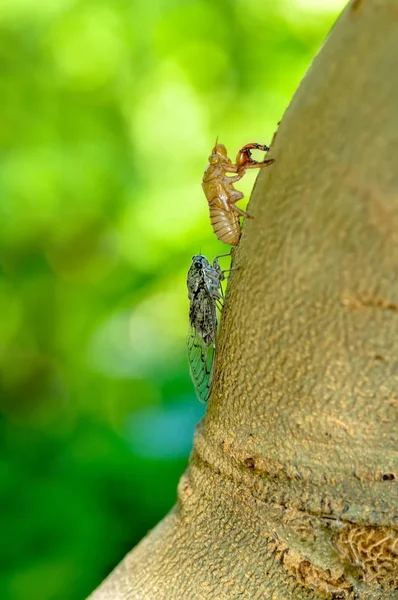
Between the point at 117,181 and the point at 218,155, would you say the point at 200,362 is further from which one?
the point at 117,181

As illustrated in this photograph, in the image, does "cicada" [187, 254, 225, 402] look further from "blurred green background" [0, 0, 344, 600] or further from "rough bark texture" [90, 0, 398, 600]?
"blurred green background" [0, 0, 344, 600]

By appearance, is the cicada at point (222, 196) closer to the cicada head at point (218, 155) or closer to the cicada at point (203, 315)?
the cicada head at point (218, 155)

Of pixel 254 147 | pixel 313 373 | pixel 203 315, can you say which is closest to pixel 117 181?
pixel 203 315

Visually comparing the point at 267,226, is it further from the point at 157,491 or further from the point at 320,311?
the point at 157,491

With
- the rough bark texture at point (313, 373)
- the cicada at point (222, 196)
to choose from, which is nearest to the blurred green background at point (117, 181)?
the cicada at point (222, 196)

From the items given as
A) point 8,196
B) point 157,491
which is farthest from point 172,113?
point 157,491

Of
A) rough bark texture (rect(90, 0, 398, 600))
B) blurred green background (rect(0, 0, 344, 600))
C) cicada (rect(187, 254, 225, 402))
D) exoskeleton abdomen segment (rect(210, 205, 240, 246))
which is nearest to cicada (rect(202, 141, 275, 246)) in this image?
exoskeleton abdomen segment (rect(210, 205, 240, 246))

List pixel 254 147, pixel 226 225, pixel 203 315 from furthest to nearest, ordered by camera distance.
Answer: pixel 203 315, pixel 226 225, pixel 254 147
